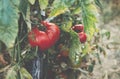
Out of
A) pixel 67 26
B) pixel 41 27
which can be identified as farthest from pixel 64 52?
pixel 41 27

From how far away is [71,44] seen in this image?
73.1 inches

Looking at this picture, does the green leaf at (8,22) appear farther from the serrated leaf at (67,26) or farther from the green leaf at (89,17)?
the serrated leaf at (67,26)

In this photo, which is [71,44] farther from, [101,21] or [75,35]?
[101,21]

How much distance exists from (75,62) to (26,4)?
0.56m

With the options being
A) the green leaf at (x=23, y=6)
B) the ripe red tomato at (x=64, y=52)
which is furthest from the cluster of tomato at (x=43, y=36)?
the ripe red tomato at (x=64, y=52)

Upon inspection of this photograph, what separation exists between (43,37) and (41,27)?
0.09m

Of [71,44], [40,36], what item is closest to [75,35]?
[71,44]

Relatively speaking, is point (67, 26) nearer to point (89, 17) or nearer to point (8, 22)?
point (89, 17)

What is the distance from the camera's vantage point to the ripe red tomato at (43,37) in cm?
169

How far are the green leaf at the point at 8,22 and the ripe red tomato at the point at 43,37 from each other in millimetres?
214

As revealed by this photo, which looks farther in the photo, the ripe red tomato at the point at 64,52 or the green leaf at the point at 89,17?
the ripe red tomato at the point at 64,52

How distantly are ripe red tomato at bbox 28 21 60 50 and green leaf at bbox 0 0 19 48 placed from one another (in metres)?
0.21

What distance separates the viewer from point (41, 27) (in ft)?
5.82

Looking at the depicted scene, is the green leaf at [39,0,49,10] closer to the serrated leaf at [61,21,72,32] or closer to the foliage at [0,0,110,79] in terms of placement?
the foliage at [0,0,110,79]
